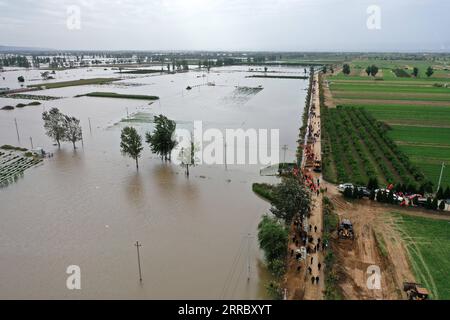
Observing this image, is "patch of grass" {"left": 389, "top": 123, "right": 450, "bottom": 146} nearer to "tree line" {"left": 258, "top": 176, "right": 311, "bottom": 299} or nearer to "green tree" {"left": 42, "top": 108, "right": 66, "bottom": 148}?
"tree line" {"left": 258, "top": 176, "right": 311, "bottom": 299}

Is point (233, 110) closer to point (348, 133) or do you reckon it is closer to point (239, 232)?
point (348, 133)

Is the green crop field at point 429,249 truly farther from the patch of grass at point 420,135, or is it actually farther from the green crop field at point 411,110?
the patch of grass at point 420,135

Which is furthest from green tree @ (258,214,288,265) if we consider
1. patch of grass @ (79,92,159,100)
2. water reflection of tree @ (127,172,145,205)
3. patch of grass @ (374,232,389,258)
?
patch of grass @ (79,92,159,100)

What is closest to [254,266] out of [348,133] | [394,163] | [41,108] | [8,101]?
[394,163]

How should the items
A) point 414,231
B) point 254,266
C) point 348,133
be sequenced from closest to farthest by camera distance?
point 254,266 < point 414,231 < point 348,133

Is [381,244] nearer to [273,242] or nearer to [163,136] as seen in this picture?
[273,242]
